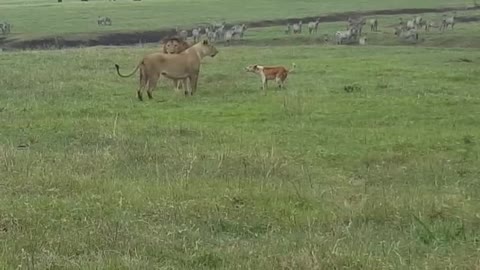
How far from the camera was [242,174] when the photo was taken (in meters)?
11.7

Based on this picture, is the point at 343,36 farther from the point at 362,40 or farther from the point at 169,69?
the point at 169,69

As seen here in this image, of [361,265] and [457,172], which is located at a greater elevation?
[361,265]

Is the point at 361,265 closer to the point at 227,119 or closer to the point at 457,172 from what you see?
the point at 457,172

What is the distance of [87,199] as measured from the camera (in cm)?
958

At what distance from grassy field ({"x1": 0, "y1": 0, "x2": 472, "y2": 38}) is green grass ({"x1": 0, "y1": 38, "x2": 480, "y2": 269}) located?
2851 centimetres

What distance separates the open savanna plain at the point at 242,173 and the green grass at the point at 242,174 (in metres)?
0.03

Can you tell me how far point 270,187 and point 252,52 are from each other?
24.9m

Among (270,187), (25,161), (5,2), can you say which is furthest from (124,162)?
(5,2)

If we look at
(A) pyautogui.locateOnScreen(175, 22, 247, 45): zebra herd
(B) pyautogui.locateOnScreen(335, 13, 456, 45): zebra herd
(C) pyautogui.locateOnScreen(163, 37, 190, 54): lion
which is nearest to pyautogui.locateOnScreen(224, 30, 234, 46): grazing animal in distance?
(A) pyautogui.locateOnScreen(175, 22, 247, 45): zebra herd

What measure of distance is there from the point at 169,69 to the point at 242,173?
392 inches

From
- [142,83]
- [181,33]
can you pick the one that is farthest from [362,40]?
[142,83]

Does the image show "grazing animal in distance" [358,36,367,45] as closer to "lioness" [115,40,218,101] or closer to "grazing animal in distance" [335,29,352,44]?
"grazing animal in distance" [335,29,352,44]

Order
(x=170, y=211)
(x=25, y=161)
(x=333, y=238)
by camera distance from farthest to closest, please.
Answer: (x=25, y=161) < (x=170, y=211) < (x=333, y=238)

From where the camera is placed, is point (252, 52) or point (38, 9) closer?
point (252, 52)
